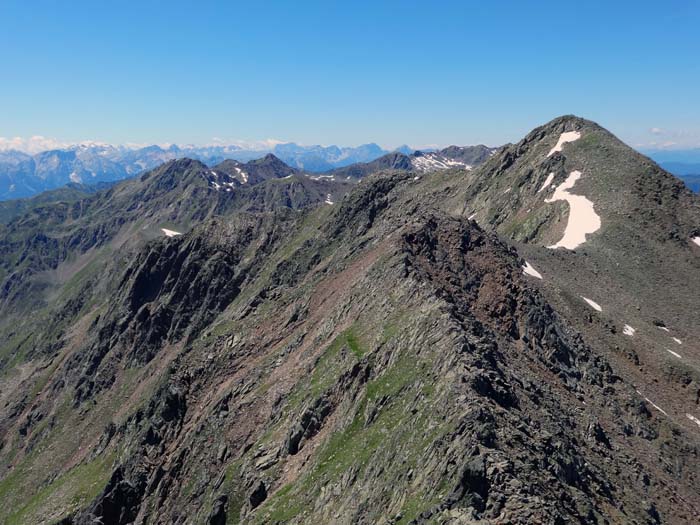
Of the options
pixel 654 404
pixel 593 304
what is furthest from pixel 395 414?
pixel 593 304

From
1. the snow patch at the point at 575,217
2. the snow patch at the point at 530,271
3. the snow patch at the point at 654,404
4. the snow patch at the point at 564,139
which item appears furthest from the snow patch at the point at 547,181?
the snow patch at the point at 654,404

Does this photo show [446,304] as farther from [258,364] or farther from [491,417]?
[258,364]

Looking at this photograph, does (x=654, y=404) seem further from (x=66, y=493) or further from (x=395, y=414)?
(x=66, y=493)

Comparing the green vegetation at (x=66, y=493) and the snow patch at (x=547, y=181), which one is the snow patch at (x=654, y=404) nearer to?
the green vegetation at (x=66, y=493)

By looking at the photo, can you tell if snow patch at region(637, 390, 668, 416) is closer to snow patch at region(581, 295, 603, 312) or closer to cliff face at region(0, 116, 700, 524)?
cliff face at region(0, 116, 700, 524)

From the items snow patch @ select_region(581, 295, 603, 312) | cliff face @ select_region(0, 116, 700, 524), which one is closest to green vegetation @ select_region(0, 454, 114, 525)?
cliff face @ select_region(0, 116, 700, 524)

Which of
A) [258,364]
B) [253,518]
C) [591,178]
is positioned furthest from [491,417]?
[591,178]
